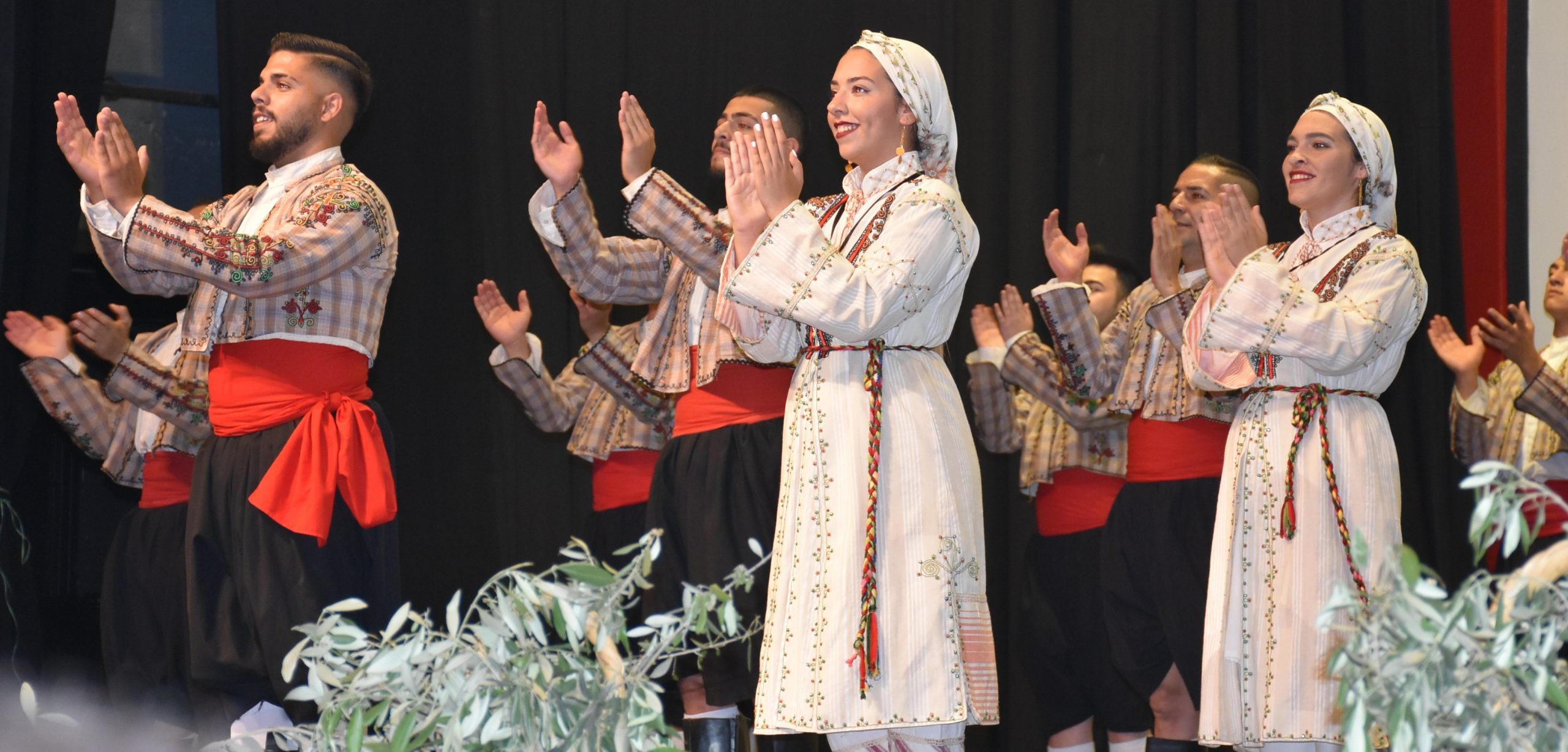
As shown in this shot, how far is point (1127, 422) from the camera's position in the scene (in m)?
3.98

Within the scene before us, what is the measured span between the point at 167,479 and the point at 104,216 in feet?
3.62

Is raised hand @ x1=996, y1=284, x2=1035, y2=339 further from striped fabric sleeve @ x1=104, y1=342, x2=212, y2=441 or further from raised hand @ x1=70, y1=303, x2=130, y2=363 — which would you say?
raised hand @ x1=70, y1=303, x2=130, y2=363

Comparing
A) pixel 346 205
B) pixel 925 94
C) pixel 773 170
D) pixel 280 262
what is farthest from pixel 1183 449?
pixel 280 262

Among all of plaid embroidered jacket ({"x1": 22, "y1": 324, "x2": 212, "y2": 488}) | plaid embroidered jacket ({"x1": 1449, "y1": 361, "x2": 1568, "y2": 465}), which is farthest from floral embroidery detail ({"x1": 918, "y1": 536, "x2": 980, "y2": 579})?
plaid embroidered jacket ({"x1": 1449, "y1": 361, "x2": 1568, "y2": 465})

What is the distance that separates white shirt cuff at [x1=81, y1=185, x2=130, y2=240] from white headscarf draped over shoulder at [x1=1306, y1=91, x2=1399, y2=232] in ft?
7.53

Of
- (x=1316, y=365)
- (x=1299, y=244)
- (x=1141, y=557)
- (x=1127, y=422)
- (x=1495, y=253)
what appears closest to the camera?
(x=1316, y=365)

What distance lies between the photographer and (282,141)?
3152 mm

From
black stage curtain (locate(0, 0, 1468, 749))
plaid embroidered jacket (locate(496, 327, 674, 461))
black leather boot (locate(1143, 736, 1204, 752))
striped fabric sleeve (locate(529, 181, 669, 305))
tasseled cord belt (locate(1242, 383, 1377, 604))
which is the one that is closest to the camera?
tasseled cord belt (locate(1242, 383, 1377, 604))

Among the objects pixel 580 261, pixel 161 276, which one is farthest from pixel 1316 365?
pixel 161 276

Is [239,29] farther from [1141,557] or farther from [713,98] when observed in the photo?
[1141,557]

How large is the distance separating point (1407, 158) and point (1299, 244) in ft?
6.60

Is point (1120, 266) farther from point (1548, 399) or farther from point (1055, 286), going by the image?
point (1548, 399)

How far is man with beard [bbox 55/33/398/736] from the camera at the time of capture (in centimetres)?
280

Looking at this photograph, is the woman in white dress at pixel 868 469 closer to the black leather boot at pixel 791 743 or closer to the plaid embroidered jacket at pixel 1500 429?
the black leather boot at pixel 791 743
